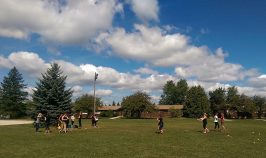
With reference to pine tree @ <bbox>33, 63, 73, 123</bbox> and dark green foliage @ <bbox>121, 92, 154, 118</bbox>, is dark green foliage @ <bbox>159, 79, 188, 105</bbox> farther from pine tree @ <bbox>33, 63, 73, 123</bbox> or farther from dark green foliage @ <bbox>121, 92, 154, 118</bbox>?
pine tree @ <bbox>33, 63, 73, 123</bbox>

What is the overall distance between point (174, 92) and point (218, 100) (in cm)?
2771

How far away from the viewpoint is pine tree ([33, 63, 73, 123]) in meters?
43.1

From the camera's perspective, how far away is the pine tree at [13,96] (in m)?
93.8

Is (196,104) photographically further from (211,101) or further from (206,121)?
(206,121)

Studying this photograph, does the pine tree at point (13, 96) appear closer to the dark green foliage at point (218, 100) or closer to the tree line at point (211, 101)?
the tree line at point (211, 101)

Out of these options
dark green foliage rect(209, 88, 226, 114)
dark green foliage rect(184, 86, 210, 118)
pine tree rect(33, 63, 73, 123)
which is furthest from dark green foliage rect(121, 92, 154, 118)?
pine tree rect(33, 63, 73, 123)

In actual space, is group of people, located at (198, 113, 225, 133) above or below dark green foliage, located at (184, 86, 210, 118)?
below

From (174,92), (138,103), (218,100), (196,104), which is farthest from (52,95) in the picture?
(174,92)

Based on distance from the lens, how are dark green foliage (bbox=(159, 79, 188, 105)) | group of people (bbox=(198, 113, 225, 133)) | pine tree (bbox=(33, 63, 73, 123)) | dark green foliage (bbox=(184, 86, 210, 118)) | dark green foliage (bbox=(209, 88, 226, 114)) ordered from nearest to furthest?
group of people (bbox=(198, 113, 225, 133)), pine tree (bbox=(33, 63, 73, 123)), dark green foliage (bbox=(184, 86, 210, 118)), dark green foliage (bbox=(209, 88, 226, 114)), dark green foliage (bbox=(159, 79, 188, 105))

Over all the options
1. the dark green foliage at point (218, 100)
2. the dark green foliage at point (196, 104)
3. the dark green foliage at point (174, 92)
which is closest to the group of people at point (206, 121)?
the dark green foliage at point (196, 104)

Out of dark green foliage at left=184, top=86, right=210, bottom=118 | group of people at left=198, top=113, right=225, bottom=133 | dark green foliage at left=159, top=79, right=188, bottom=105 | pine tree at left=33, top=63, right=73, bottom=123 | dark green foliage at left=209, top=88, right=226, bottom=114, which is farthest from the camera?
dark green foliage at left=159, top=79, right=188, bottom=105

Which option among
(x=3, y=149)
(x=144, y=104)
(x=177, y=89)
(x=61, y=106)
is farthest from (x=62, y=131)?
(x=177, y=89)

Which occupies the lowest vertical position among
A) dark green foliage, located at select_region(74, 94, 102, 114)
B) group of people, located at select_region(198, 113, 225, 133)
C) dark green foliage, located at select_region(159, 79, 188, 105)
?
group of people, located at select_region(198, 113, 225, 133)

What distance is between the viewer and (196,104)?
107 meters
